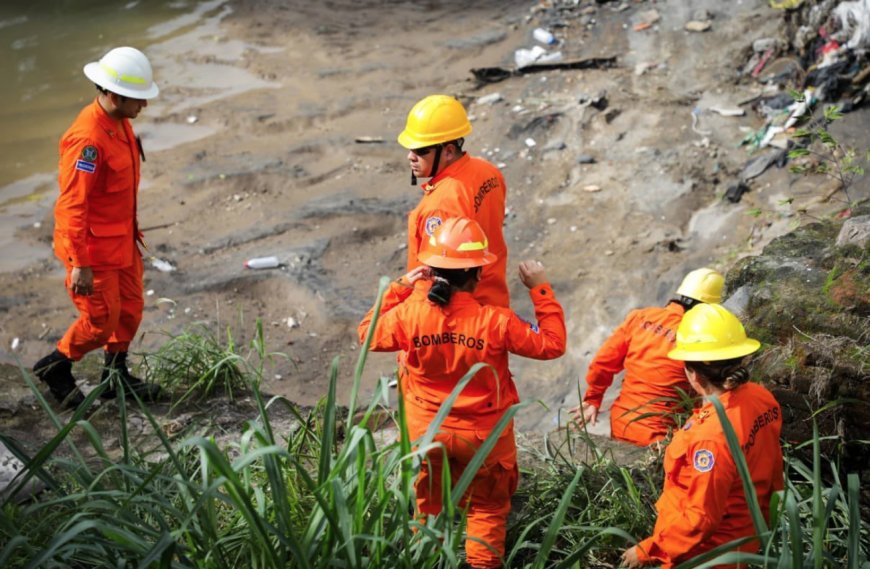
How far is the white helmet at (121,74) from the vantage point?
4363mm

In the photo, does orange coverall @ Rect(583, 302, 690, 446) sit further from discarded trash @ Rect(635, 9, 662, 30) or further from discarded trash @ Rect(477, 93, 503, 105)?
discarded trash @ Rect(635, 9, 662, 30)

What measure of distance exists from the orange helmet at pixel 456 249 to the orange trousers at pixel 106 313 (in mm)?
2094

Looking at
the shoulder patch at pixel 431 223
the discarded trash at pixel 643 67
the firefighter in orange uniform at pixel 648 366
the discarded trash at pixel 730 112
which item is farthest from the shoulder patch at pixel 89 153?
the discarded trash at pixel 643 67

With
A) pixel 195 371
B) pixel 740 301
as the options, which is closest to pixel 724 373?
pixel 740 301

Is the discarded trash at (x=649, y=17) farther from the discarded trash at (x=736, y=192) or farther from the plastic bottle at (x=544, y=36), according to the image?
the discarded trash at (x=736, y=192)

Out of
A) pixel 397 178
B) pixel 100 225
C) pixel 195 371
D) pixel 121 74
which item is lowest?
pixel 397 178

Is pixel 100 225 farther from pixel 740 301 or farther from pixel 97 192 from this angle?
pixel 740 301

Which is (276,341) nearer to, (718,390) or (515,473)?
(515,473)

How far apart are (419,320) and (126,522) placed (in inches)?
45.8

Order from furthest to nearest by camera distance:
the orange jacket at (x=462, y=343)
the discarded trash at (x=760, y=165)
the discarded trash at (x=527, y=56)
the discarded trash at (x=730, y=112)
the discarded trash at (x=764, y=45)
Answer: the discarded trash at (x=527, y=56)
the discarded trash at (x=764, y=45)
the discarded trash at (x=730, y=112)
the discarded trash at (x=760, y=165)
the orange jacket at (x=462, y=343)

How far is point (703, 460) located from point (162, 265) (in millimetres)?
5824

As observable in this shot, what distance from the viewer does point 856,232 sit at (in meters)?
4.13

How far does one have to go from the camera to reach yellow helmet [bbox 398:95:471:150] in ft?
13.1

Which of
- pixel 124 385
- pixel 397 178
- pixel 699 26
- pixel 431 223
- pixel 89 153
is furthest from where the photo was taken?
pixel 699 26
